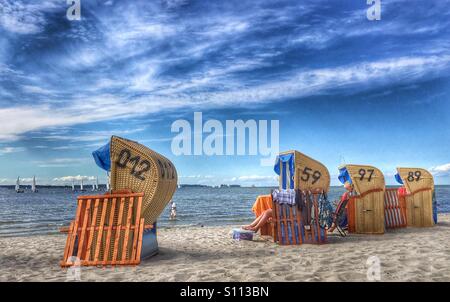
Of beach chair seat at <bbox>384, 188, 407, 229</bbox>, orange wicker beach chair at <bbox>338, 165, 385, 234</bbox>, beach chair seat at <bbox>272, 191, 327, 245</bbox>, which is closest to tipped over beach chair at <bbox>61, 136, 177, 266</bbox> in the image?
beach chair seat at <bbox>272, 191, 327, 245</bbox>

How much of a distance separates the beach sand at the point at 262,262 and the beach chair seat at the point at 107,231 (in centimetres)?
37

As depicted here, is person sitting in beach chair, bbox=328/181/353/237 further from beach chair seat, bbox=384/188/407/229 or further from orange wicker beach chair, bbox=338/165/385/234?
beach chair seat, bbox=384/188/407/229

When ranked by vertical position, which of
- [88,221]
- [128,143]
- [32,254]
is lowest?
[32,254]

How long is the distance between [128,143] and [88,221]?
70.8 inches

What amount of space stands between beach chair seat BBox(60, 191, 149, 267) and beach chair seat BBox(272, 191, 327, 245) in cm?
371

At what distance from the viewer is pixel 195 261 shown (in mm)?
7961

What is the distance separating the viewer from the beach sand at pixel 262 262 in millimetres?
6406

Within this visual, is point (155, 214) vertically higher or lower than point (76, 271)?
higher

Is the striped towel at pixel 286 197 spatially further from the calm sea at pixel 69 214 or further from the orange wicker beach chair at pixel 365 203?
the calm sea at pixel 69 214

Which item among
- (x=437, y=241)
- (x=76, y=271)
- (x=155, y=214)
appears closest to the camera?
(x=76, y=271)

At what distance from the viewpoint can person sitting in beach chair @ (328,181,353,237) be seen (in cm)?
1198
